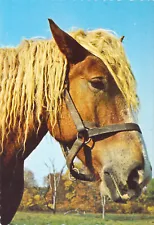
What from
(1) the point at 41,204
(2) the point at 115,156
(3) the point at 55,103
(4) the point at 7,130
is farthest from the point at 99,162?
(1) the point at 41,204

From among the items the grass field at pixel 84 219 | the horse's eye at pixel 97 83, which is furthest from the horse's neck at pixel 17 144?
the grass field at pixel 84 219

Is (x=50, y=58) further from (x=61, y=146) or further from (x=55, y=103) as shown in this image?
(x=61, y=146)

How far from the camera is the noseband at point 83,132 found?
1.51 meters

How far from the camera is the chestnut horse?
1512 mm

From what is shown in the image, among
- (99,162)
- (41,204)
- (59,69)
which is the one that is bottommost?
(41,204)

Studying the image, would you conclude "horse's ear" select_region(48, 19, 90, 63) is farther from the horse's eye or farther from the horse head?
the horse's eye

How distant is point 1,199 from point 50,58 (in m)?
0.73

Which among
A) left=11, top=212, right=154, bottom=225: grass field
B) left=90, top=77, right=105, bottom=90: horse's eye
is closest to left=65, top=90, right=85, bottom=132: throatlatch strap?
left=90, top=77, right=105, bottom=90: horse's eye

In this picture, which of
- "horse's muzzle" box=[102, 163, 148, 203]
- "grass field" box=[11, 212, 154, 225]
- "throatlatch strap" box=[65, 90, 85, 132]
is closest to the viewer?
"horse's muzzle" box=[102, 163, 148, 203]

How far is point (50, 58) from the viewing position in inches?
65.2

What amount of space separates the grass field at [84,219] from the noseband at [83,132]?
1.49m

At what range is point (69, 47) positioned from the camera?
1613mm

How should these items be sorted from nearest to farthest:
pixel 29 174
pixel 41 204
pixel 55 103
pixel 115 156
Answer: pixel 115 156, pixel 55 103, pixel 29 174, pixel 41 204

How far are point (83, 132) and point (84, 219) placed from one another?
359 centimetres
